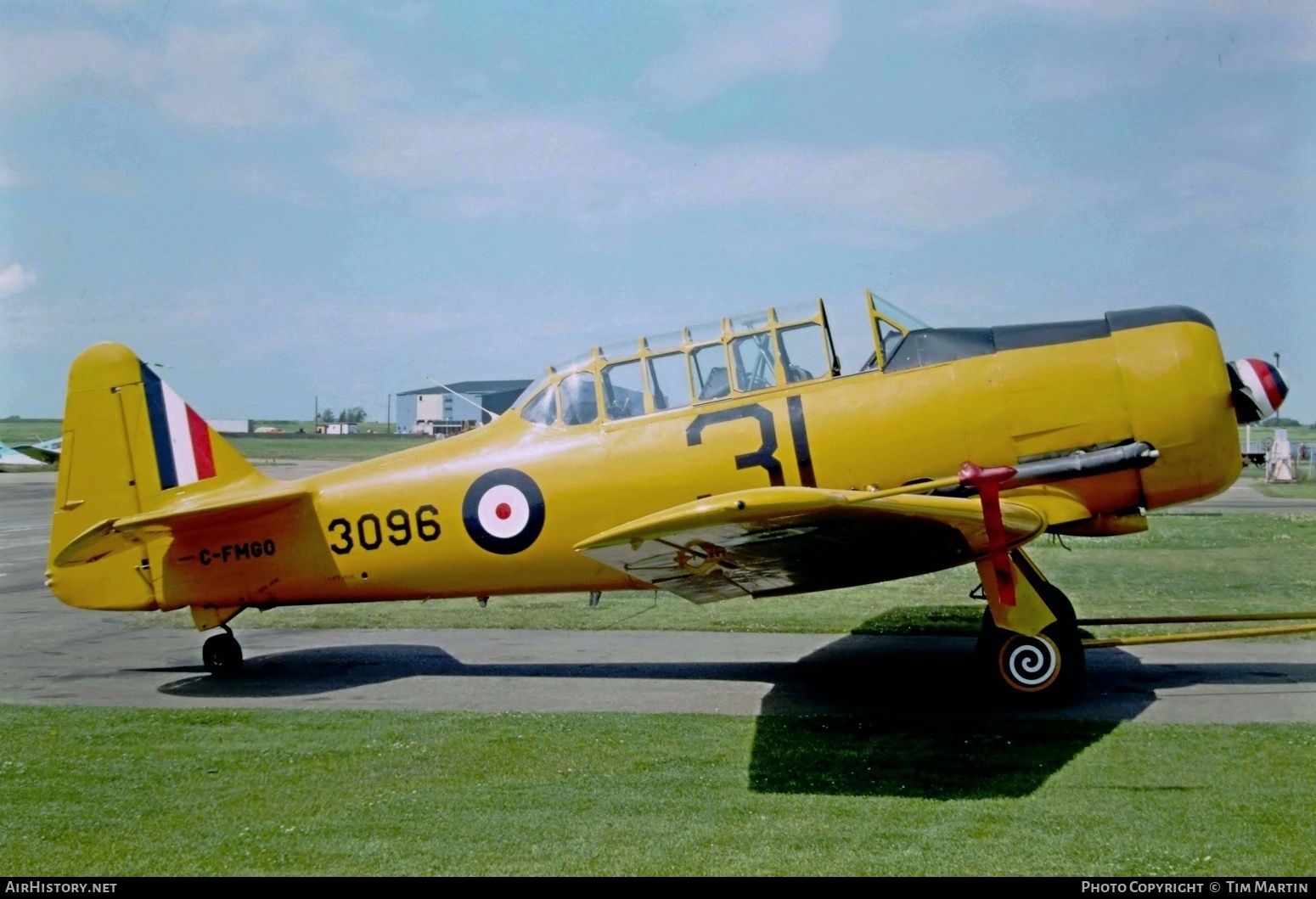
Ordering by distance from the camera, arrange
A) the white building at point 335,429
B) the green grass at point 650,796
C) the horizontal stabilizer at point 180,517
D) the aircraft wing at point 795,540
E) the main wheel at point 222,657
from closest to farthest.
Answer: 1. the green grass at point 650,796
2. the aircraft wing at point 795,540
3. the horizontal stabilizer at point 180,517
4. the main wheel at point 222,657
5. the white building at point 335,429

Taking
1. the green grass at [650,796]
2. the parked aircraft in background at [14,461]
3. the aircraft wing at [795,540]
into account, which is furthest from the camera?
the parked aircraft in background at [14,461]

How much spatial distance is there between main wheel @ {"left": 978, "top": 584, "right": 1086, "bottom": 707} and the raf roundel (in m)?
3.60

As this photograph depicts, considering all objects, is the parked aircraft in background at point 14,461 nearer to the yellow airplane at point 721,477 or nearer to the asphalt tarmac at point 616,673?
the asphalt tarmac at point 616,673

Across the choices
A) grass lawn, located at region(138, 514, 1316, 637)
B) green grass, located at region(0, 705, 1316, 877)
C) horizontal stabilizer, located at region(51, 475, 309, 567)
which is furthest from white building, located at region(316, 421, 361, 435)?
green grass, located at region(0, 705, 1316, 877)

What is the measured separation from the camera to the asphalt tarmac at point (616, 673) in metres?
7.75

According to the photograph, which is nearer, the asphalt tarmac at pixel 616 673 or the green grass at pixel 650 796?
the green grass at pixel 650 796

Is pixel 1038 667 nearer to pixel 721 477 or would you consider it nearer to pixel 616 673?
pixel 721 477

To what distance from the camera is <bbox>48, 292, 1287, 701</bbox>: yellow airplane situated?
725 cm

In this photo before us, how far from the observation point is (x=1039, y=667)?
24.7 feet

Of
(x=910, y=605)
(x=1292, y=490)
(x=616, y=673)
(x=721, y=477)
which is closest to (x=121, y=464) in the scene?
(x=616, y=673)

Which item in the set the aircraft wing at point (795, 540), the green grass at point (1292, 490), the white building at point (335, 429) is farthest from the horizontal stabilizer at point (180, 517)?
the white building at point (335, 429)

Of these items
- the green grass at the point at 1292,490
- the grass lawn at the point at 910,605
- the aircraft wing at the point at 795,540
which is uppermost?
the aircraft wing at the point at 795,540

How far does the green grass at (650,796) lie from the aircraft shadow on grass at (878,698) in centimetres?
4

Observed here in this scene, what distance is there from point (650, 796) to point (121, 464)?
6.27 metres
